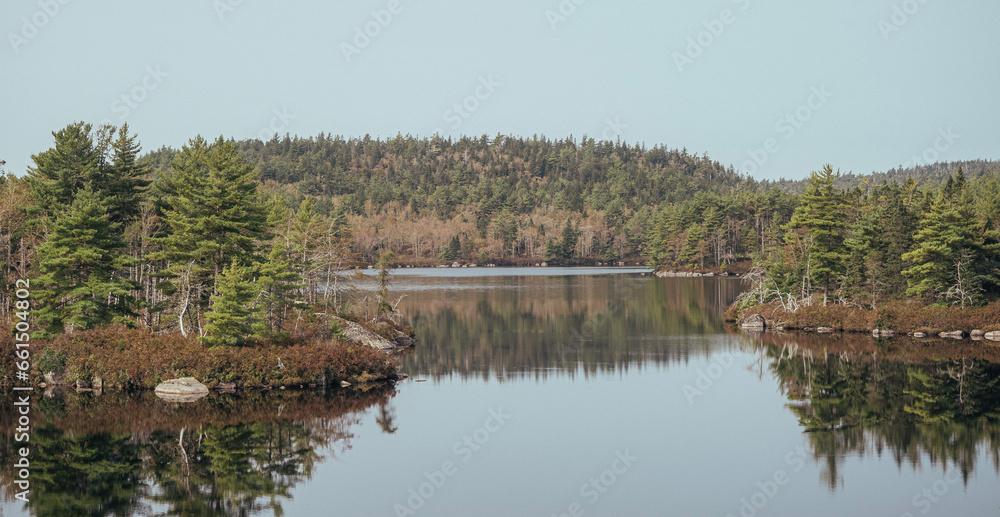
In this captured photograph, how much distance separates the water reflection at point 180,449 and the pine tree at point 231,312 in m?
3.01

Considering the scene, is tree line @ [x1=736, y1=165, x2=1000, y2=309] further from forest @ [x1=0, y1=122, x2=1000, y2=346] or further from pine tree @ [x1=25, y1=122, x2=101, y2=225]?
pine tree @ [x1=25, y1=122, x2=101, y2=225]

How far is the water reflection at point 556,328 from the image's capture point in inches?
1647

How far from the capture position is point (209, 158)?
1535 inches

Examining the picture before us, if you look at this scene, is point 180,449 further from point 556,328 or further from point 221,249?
point 556,328

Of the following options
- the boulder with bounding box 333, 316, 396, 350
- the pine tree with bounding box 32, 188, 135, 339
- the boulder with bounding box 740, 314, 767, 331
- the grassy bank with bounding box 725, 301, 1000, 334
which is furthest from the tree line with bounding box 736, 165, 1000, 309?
the pine tree with bounding box 32, 188, 135, 339

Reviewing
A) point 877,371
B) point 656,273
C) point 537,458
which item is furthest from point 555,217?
point 537,458

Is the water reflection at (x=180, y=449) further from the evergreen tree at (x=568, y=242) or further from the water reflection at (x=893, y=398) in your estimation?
the evergreen tree at (x=568, y=242)

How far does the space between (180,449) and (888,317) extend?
147ft

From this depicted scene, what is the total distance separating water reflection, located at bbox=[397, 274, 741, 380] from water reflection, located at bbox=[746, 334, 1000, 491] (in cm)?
722

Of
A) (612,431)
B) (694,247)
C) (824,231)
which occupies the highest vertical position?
(694,247)

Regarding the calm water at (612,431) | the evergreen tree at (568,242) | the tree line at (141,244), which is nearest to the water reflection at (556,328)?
the calm water at (612,431)

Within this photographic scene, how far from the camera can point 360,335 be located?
43.6 m

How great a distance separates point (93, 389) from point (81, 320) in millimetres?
3470

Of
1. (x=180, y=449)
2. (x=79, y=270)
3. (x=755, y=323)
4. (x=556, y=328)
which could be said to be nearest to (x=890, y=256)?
(x=755, y=323)
